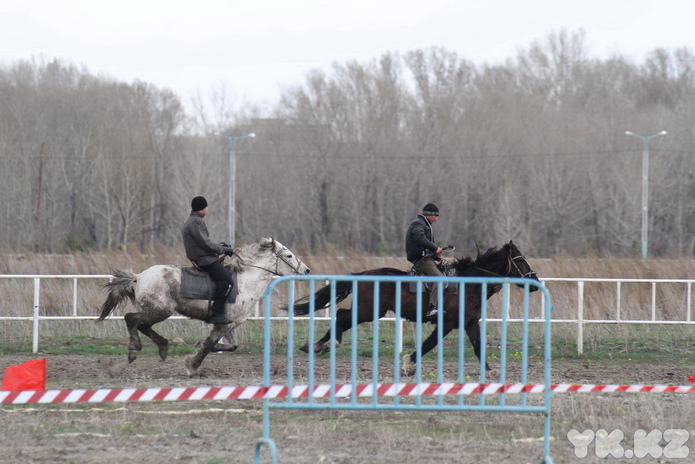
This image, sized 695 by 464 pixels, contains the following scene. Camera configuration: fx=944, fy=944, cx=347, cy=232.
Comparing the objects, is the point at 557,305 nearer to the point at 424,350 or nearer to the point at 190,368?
the point at 424,350

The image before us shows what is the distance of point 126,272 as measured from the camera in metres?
12.0

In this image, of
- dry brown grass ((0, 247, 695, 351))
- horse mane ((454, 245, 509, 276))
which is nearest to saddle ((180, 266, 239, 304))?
horse mane ((454, 245, 509, 276))

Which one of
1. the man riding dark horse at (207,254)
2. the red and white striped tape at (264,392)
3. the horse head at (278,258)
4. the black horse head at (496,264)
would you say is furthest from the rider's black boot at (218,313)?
the red and white striped tape at (264,392)

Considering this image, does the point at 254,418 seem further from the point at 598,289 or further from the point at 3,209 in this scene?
the point at 3,209

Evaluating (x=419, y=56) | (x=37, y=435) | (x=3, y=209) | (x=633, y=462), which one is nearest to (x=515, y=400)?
(x=633, y=462)

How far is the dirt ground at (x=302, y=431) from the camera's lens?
7.20 meters

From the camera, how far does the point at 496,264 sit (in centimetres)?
1273

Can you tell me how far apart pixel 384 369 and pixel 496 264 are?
83.6 inches

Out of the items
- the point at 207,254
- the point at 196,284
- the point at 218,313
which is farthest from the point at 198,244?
the point at 218,313

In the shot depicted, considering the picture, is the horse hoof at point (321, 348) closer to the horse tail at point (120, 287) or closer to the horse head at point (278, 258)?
the horse head at point (278, 258)

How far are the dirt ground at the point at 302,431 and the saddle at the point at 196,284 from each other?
1.28 metres

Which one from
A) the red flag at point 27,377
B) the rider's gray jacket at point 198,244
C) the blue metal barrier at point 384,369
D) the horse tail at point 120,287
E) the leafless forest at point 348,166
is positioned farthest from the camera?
the leafless forest at point 348,166

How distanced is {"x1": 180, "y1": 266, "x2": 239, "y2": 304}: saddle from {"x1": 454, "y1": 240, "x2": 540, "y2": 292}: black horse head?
3.18m

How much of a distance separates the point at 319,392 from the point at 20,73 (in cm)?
5937
